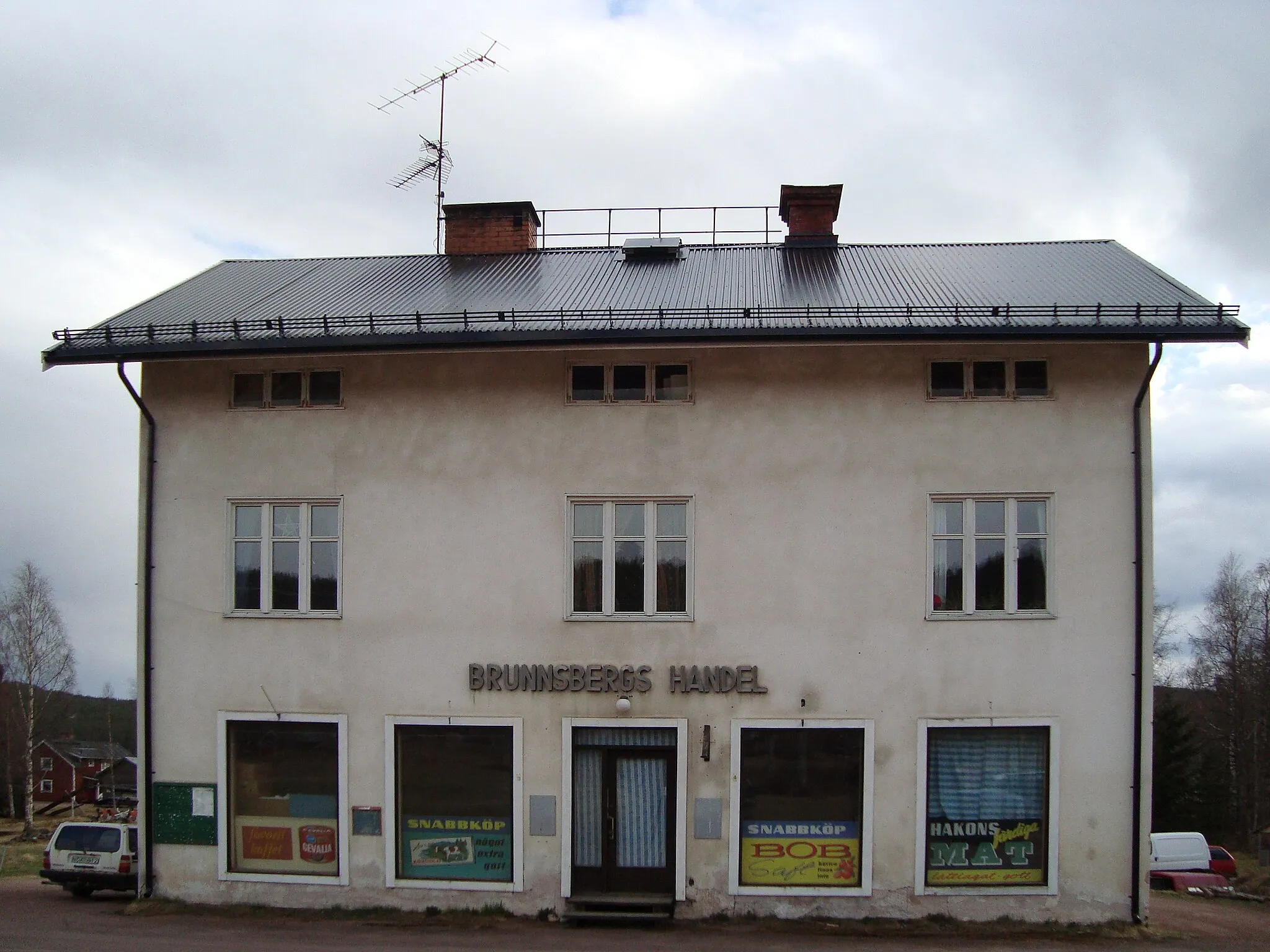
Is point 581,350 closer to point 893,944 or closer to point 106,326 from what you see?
point 106,326

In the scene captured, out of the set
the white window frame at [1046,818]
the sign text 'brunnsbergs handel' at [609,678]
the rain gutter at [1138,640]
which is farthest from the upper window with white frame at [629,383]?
the rain gutter at [1138,640]

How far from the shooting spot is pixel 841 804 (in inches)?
472

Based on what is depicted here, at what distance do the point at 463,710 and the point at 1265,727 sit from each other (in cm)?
4239

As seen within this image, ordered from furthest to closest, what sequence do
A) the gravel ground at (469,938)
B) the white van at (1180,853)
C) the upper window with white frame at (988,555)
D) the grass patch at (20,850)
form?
the white van at (1180,853) < the grass patch at (20,850) < the upper window with white frame at (988,555) < the gravel ground at (469,938)

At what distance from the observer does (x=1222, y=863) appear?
30.5 m

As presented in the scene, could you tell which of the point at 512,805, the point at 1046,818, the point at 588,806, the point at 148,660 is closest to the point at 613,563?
the point at 588,806

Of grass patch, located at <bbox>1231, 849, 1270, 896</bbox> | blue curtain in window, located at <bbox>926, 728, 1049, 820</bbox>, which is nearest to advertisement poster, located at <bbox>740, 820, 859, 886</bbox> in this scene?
blue curtain in window, located at <bbox>926, 728, 1049, 820</bbox>

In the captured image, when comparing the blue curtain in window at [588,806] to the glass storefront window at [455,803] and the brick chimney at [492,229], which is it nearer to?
the glass storefront window at [455,803]

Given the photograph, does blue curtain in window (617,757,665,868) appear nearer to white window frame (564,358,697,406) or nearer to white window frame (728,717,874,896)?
white window frame (728,717,874,896)

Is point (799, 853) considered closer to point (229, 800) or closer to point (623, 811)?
point (623, 811)

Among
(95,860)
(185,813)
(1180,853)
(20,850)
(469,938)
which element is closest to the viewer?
(469,938)

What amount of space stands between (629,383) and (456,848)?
5.98 metres

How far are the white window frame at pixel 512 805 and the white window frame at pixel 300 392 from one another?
396 centimetres

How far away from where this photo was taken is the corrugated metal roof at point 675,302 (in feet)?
38.5
